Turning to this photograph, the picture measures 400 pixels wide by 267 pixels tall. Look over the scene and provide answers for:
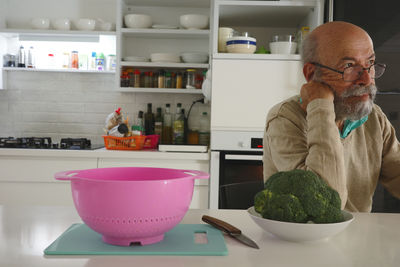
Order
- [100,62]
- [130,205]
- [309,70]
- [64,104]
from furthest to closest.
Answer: [64,104] → [100,62] → [309,70] → [130,205]

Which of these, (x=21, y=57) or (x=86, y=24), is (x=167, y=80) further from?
(x=21, y=57)

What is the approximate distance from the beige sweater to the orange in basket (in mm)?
1417

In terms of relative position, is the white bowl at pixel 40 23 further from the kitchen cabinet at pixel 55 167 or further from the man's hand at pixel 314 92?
the man's hand at pixel 314 92

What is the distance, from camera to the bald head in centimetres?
130

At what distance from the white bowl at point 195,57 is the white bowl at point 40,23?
1111mm

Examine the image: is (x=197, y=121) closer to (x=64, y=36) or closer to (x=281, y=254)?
(x=64, y=36)

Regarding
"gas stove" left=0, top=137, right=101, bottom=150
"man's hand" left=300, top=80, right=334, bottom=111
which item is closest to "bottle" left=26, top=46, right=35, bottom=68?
"gas stove" left=0, top=137, right=101, bottom=150

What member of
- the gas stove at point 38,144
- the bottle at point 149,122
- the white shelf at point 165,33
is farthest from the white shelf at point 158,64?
the gas stove at point 38,144

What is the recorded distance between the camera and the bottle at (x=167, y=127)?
10.3ft

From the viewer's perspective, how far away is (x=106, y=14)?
3.28 meters

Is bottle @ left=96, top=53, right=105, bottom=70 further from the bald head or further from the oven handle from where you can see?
the bald head

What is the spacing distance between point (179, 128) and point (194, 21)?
0.84 metres

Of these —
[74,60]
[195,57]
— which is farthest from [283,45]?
[74,60]

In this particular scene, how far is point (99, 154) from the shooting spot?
2.60 meters
